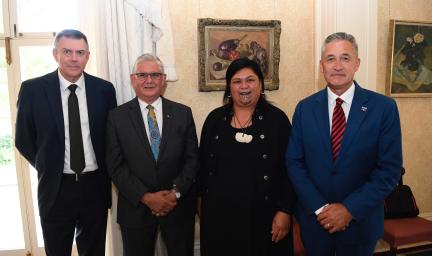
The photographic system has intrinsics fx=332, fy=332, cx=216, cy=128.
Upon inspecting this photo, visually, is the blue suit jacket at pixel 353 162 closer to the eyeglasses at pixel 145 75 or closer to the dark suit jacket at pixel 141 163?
the dark suit jacket at pixel 141 163

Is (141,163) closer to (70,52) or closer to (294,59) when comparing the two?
(70,52)

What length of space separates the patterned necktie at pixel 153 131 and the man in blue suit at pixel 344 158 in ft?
2.69

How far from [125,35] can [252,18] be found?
3.65 ft

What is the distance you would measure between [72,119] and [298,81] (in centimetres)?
197

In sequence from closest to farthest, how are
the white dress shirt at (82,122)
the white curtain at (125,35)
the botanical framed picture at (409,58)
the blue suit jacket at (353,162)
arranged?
the blue suit jacket at (353,162) < the white dress shirt at (82,122) < the white curtain at (125,35) < the botanical framed picture at (409,58)

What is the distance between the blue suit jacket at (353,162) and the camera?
1628 mm

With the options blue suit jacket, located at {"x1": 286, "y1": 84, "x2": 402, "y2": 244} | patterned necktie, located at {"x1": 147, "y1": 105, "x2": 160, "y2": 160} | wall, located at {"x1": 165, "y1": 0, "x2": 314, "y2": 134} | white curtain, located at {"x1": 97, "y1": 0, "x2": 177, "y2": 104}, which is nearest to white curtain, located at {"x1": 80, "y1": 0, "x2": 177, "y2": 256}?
white curtain, located at {"x1": 97, "y1": 0, "x2": 177, "y2": 104}

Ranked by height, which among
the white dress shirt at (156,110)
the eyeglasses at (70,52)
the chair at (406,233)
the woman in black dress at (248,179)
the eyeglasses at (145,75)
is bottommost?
the chair at (406,233)

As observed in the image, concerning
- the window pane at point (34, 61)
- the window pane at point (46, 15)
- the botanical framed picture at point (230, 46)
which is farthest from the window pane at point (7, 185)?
the botanical framed picture at point (230, 46)

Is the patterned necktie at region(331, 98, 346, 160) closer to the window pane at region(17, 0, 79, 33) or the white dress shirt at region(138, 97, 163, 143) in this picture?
the white dress shirt at region(138, 97, 163, 143)

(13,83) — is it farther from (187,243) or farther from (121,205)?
(187,243)

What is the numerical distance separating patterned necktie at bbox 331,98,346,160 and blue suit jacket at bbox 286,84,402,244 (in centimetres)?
3

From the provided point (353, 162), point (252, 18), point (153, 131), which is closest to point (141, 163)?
point (153, 131)

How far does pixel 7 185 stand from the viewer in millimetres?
2953
